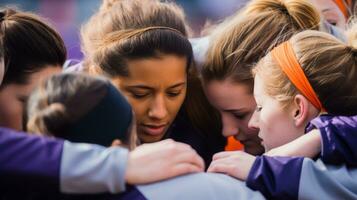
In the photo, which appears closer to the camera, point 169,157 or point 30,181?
point 30,181

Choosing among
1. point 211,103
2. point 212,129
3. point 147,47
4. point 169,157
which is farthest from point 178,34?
point 169,157

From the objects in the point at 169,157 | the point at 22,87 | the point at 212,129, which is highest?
the point at 169,157

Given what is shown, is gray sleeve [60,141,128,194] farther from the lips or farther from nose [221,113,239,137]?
nose [221,113,239,137]

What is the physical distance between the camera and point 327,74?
1900 millimetres

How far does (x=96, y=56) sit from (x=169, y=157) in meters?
0.90

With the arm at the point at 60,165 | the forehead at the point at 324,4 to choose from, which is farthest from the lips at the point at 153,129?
the forehead at the point at 324,4

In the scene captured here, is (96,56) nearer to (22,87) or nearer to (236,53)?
(22,87)

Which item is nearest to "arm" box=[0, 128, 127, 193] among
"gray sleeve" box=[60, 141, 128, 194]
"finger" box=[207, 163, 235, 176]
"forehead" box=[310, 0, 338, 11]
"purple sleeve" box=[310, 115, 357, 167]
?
"gray sleeve" box=[60, 141, 128, 194]

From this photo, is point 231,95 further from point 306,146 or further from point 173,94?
point 306,146

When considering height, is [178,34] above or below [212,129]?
above

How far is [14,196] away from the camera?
4.94 ft

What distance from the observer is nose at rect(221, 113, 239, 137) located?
2469 millimetres

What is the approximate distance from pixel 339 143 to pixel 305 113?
23 cm

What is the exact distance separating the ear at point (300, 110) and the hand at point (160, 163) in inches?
19.4
